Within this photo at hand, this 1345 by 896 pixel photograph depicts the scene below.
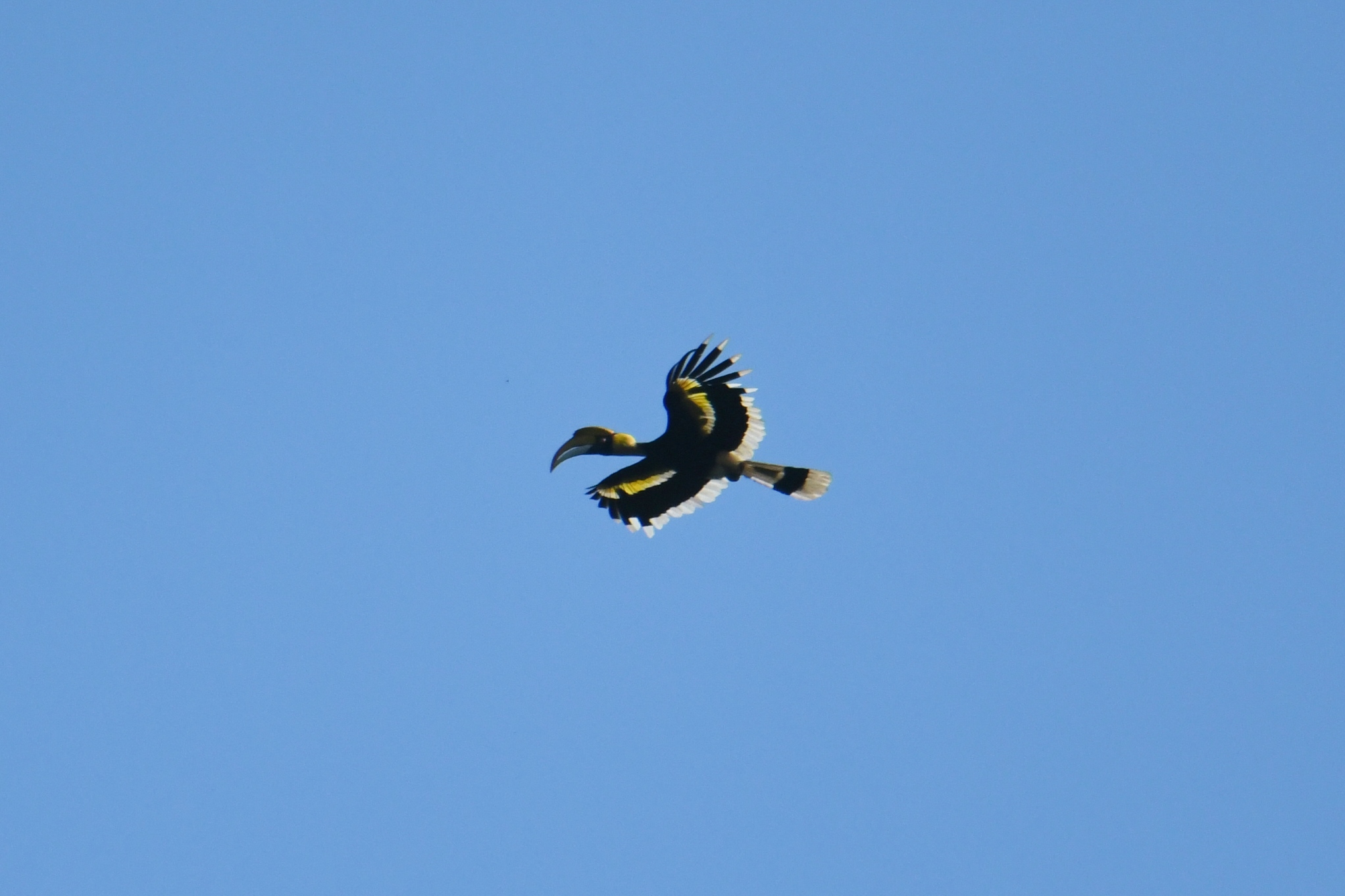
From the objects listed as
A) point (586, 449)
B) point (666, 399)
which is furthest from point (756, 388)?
point (586, 449)

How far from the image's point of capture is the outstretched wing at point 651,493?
1925 centimetres

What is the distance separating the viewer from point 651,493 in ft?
63.7

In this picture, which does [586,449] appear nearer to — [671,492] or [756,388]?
[671,492]

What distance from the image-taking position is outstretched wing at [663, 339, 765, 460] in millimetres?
18250

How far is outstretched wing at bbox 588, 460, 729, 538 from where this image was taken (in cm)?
1925

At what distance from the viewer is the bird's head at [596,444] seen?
19156 millimetres

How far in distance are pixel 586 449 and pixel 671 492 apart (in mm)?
1235

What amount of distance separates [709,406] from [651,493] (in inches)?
64.4

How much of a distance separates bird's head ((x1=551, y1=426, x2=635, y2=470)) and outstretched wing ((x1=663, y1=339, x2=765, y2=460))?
79 cm

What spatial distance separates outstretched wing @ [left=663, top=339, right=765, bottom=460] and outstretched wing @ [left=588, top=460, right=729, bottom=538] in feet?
2.38

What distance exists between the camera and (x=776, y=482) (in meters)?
19.1

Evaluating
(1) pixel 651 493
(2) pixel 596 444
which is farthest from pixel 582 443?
(1) pixel 651 493

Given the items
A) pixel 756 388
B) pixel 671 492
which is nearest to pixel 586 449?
pixel 671 492

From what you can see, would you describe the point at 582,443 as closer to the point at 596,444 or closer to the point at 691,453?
the point at 596,444
